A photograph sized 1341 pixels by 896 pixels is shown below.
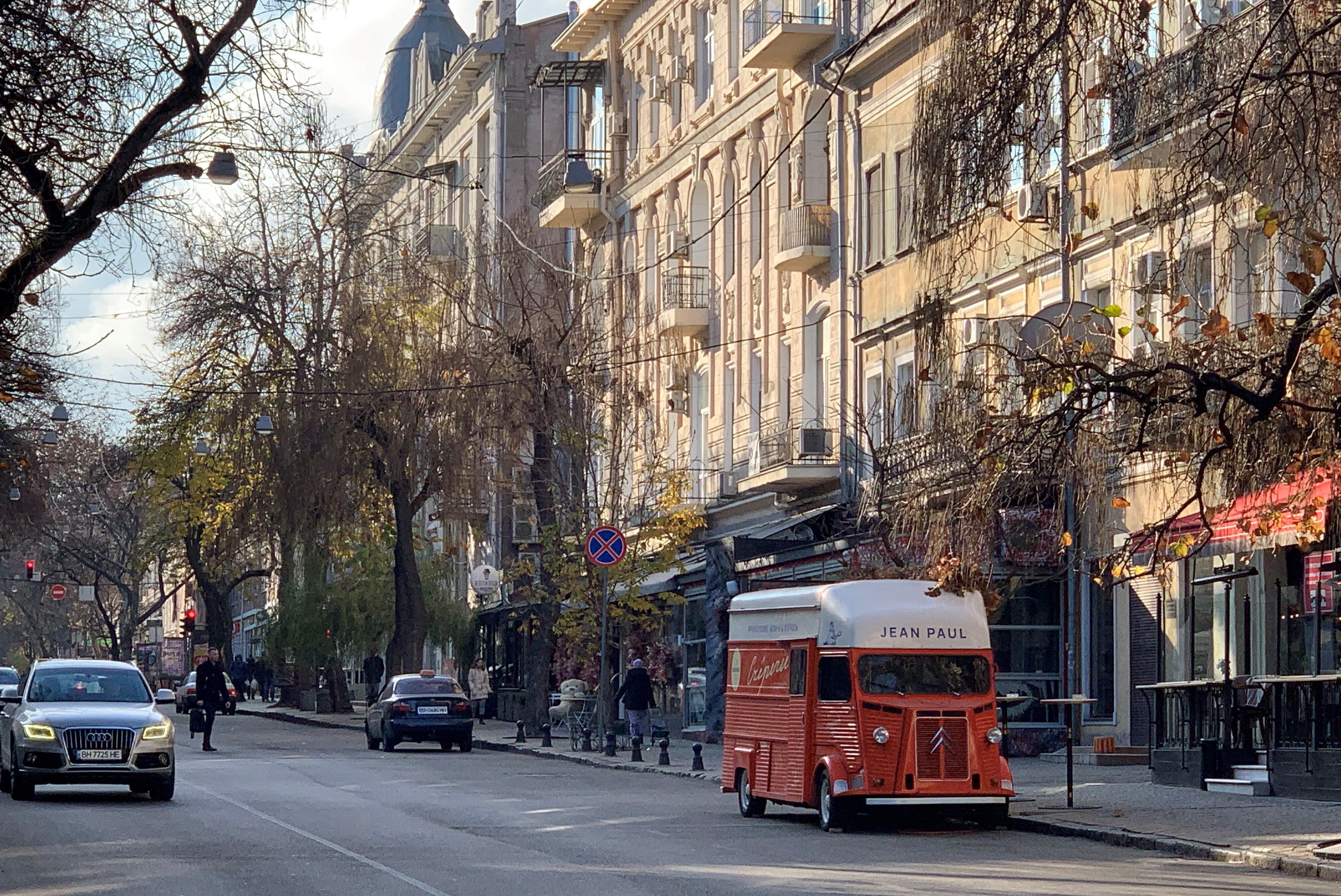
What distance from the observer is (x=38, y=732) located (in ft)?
80.5

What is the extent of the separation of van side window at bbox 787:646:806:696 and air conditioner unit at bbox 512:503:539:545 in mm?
28670

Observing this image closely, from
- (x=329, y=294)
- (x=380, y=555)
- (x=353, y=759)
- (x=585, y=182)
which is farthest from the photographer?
(x=380, y=555)

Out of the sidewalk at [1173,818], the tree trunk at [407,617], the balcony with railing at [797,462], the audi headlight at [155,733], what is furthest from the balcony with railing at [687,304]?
the audi headlight at [155,733]

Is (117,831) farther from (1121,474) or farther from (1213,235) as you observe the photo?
(1121,474)

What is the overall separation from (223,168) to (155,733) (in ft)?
32.1

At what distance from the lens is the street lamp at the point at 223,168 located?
54.3 feet

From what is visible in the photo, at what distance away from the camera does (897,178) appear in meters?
37.6

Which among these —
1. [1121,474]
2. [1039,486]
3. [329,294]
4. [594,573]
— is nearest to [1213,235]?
[1039,486]

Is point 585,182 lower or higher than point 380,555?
Result: higher

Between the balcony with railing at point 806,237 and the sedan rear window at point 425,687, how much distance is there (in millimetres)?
10174

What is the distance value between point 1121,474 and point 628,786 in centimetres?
784

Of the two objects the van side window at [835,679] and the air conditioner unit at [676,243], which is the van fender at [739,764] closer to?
the van side window at [835,679]

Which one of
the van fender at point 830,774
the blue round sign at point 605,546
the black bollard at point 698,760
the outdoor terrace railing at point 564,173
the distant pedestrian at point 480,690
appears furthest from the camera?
the distant pedestrian at point 480,690

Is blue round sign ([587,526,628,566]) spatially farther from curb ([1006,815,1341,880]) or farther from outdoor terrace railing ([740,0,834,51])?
curb ([1006,815,1341,880])
